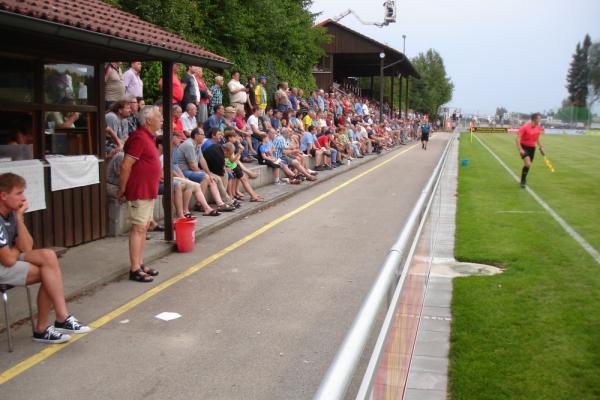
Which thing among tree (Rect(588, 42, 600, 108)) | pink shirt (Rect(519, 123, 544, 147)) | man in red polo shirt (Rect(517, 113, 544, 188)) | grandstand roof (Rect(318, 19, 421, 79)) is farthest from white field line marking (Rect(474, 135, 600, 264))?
tree (Rect(588, 42, 600, 108))

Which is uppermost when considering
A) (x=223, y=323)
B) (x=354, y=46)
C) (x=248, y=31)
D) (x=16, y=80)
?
(x=354, y=46)

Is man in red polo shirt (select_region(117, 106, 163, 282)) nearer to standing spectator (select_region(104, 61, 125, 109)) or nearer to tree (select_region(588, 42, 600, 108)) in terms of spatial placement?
standing spectator (select_region(104, 61, 125, 109))

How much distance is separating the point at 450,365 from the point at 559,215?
28.7 feet

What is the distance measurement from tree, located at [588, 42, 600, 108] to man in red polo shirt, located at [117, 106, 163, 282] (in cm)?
15049

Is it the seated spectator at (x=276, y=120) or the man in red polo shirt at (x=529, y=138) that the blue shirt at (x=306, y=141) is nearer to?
the seated spectator at (x=276, y=120)

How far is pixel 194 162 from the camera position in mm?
11992

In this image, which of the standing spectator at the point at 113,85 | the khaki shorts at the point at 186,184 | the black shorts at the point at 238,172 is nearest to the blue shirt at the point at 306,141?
the black shorts at the point at 238,172

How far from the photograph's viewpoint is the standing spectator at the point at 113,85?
11656 millimetres

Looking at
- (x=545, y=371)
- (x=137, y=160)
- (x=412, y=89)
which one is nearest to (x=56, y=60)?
(x=137, y=160)

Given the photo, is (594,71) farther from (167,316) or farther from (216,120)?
(167,316)

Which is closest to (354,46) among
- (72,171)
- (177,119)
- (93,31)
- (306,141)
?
(306,141)

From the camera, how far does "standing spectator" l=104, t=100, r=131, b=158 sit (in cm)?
1055

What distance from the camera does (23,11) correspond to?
582cm

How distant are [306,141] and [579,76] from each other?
140m
